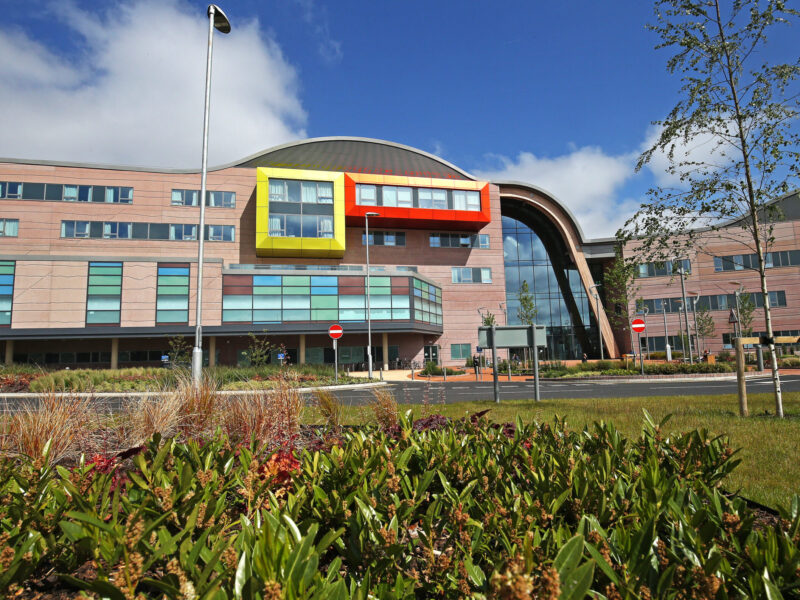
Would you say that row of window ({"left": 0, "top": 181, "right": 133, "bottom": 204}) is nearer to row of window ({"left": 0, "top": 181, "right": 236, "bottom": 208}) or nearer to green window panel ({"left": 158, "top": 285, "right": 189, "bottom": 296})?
row of window ({"left": 0, "top": 181, "right": 236, "bottom": 208})

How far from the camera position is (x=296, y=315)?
39281mm

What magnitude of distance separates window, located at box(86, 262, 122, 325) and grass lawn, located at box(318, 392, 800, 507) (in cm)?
3424

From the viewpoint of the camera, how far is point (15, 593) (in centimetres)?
185

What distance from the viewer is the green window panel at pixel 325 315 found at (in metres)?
39.8

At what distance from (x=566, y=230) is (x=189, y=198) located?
41.0m

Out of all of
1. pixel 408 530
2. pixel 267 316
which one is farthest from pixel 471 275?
pixel 408 530

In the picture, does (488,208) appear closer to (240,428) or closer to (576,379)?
(576,379)

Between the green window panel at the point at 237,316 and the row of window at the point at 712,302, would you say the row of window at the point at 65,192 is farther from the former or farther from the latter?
the row of window at the point at 712,302

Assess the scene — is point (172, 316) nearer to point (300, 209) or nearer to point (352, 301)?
point (352, 301)

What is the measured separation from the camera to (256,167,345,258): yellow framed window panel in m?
42.5

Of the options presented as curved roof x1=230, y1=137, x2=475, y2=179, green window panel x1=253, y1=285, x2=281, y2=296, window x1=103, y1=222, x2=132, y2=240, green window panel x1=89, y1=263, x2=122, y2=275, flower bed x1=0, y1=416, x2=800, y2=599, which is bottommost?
flower bed x1=0, y1=416, x2=800, y2=599

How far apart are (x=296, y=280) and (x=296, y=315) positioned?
296cm

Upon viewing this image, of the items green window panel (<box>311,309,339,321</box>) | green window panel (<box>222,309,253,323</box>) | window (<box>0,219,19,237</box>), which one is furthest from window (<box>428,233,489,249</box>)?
window (<box>0,219,19,237</box>)

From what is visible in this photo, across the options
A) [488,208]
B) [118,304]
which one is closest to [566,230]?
[488,208]
